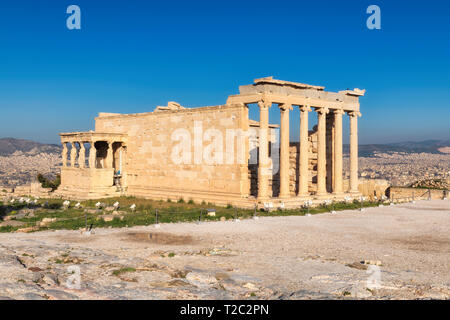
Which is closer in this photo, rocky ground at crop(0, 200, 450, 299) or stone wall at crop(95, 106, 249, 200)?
rocky ground at crop(0, 200, 450, 299)

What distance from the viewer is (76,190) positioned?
34969 millimetres

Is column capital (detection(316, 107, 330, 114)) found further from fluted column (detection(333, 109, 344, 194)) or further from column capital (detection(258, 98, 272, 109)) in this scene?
column capital (detection(258, 98, 272, 109))

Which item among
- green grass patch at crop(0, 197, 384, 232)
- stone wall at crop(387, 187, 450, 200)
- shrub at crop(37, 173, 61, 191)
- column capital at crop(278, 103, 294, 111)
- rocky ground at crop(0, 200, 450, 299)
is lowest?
rocky ground at crop(0, 200, 450, 299)

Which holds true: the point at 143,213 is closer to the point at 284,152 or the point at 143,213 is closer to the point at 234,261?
the point at 284,152

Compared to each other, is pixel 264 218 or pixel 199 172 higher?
pixel 199 172

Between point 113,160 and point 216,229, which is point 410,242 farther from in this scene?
point 113,160

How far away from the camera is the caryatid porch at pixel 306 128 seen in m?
26.4

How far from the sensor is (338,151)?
31234 millimetres

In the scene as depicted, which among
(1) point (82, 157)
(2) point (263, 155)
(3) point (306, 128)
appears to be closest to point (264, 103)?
(2) point (263, 155)

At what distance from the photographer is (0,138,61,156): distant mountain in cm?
12100

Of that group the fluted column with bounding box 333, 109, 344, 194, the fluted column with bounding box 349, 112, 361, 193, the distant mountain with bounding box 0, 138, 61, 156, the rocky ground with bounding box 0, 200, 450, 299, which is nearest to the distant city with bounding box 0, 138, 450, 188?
the distant mountain with bounding box 0, 138, 61, 156

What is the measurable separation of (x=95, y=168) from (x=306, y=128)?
601 inches
